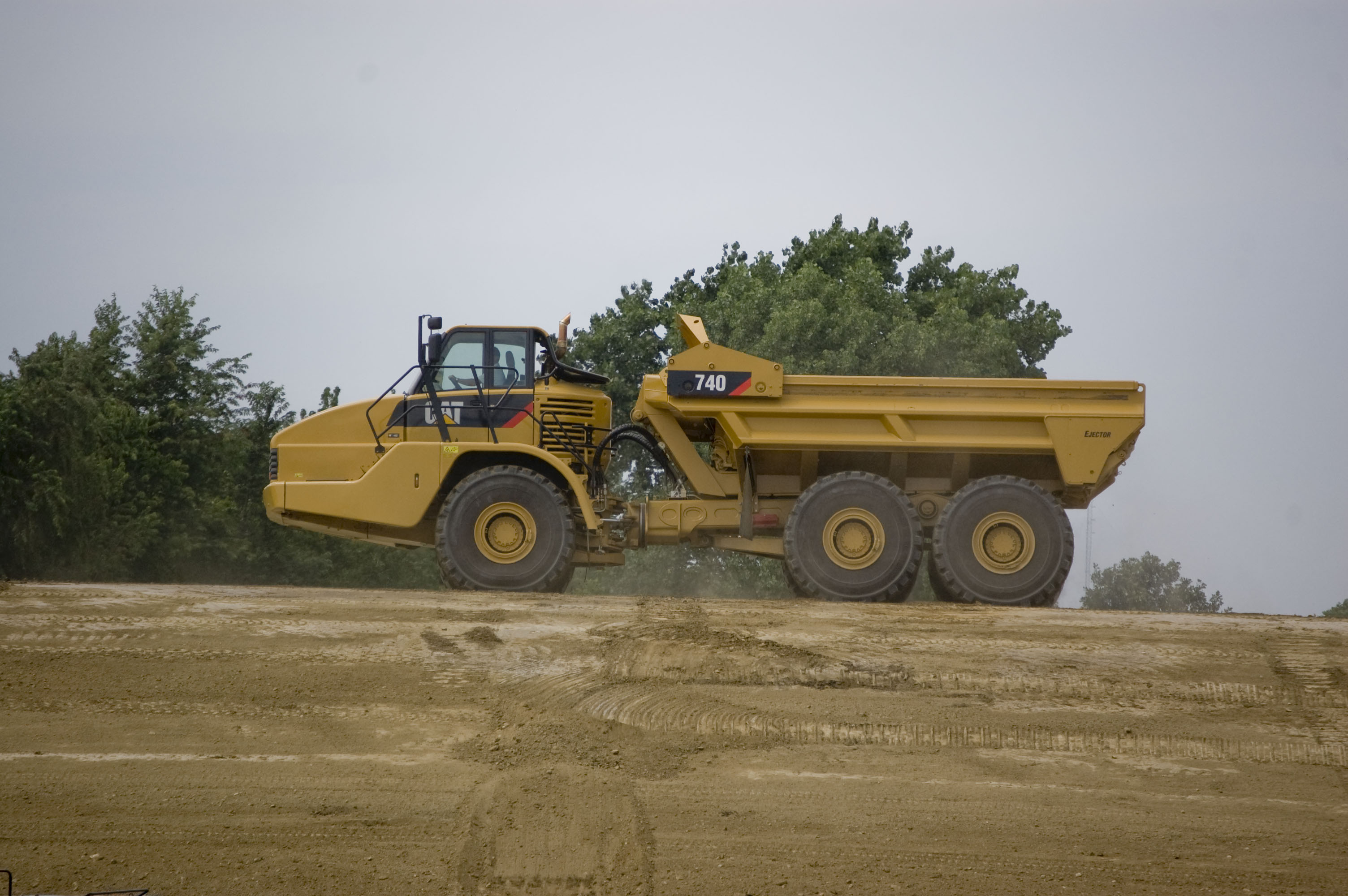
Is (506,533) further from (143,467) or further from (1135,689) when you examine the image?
(143,467)

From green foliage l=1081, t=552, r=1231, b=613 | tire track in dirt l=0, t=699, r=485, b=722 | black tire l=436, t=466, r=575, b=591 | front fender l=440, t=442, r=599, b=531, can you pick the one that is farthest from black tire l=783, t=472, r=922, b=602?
green foliage l=1081, t=552, r=1231, b=613

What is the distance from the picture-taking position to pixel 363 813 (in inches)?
279

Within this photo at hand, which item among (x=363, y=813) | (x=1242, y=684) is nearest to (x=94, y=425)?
(x=363, y=813)

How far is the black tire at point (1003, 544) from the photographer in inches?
496

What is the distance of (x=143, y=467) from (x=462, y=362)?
56.7 feet

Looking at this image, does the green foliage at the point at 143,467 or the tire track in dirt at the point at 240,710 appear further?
the green foliage at the point at 143,467

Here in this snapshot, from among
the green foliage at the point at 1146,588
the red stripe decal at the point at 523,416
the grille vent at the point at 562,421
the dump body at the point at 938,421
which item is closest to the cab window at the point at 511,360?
the red stripe decal at the point at 523,416

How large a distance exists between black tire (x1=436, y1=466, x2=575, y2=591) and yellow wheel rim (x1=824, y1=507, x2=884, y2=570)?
2581 mm

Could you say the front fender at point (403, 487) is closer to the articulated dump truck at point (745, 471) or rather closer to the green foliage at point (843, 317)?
the articulated dump truck at point (745, 471)

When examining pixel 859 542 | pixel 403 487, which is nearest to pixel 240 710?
pixel 403 487

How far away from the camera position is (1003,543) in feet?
41.6

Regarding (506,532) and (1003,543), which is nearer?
(1003,543)

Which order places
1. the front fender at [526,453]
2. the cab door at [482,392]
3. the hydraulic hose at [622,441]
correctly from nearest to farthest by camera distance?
the front fender at [526,453] < the cab door at [482,392] < the hydraulic hose at [622,441]

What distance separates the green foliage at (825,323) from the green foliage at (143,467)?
902 centimetres
